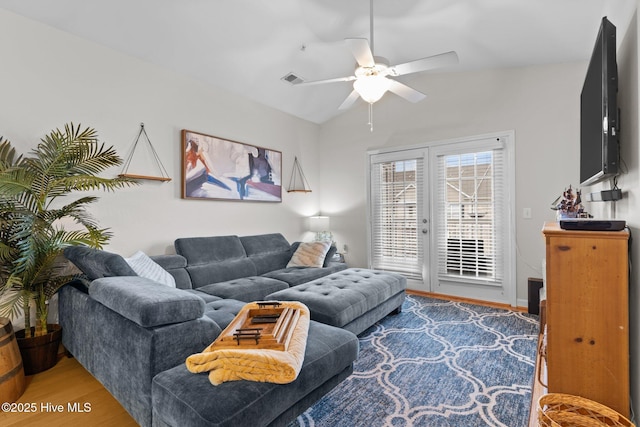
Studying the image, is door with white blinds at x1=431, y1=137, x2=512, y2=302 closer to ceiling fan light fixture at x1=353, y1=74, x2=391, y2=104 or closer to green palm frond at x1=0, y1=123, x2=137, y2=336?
ceiling fan light fixture at x1=353, y1=74, x2=391, y2=104

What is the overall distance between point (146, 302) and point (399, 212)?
12.1 feet

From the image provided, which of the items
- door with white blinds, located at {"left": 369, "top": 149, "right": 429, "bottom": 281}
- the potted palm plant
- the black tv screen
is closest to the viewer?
the black tv screen

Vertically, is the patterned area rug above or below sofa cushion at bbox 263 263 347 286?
below

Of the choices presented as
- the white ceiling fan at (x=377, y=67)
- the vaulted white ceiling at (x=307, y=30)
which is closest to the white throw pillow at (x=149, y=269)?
the vaulted white ceiling at (x=307, y=30)

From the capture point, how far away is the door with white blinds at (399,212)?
14.3ft

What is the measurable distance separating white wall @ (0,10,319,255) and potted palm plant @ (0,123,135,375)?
0.37 meters

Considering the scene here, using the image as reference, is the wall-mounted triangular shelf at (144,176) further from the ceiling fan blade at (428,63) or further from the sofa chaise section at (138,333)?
the ceiling fan blade at (428,63)

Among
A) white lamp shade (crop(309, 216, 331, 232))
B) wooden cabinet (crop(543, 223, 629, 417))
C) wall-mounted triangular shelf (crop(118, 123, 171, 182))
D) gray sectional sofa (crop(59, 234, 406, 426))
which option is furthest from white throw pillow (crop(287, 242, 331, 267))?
wooden cabinet (crop(543, 223, 629, 417))

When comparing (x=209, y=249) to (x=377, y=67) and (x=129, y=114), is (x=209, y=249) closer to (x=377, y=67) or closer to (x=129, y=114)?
(x=129, y=114)

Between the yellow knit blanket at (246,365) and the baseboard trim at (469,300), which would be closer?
the yellow knit blanket at (246,365)

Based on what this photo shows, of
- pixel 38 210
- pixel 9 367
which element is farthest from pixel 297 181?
pixel 9 367

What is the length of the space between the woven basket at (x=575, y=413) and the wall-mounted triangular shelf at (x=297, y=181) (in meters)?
3.87

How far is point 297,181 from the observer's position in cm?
493

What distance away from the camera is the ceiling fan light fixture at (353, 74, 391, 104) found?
2432 millimetres
